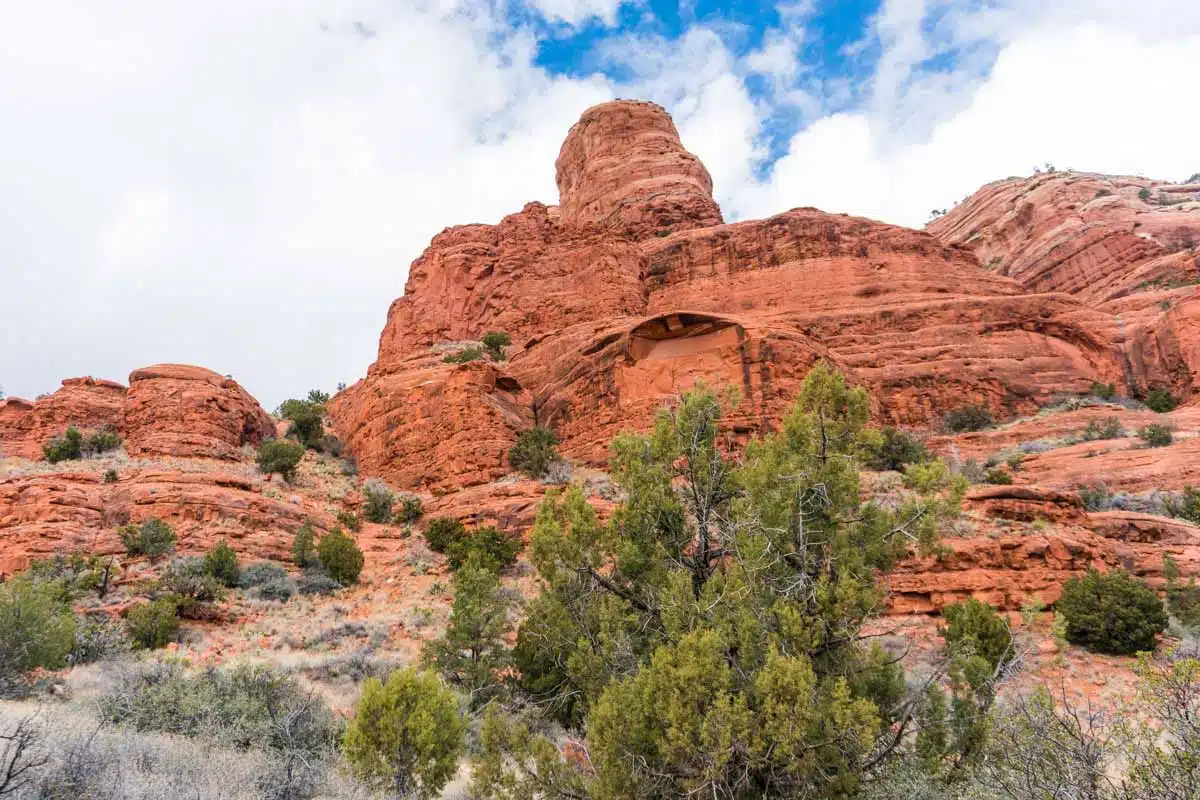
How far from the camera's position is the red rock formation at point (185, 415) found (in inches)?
1106

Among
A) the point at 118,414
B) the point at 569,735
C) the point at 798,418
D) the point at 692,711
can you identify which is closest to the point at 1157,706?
the point at 692,711

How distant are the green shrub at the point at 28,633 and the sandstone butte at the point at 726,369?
27.9 ft

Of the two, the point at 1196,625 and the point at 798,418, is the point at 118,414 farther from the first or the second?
the point at 1196,625

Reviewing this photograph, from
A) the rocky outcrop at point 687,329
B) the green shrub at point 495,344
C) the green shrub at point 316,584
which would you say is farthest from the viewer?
the green shrub at point 495,344

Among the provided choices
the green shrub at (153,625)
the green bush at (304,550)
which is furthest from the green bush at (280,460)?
the green shrub at (153,625)

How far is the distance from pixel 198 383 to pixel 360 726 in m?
28.4

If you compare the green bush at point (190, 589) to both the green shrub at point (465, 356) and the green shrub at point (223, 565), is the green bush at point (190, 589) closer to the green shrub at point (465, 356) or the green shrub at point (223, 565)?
the green shrub at point (223, 565)

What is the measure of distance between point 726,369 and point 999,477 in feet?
34.3

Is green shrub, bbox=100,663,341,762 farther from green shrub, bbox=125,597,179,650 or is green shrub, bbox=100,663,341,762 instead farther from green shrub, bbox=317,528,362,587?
green shrub, bbox=317,528,362,587

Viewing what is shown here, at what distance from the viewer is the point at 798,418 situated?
24.8 ft

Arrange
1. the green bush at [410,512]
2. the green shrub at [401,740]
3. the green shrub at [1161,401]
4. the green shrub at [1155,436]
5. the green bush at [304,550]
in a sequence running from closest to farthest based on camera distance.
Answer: the green shrub at [401,740] → the green bush at [304,550] → the green shrub at [1155,436] → the green bush at [410,512] → the green shrub at [1161,401]

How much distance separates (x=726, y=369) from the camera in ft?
91.4

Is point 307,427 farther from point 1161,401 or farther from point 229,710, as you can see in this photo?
point 1161,401

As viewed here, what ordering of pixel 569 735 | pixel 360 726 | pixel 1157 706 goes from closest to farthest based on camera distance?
pixel 1157 706
pixel 360 726
pixel 569 735
